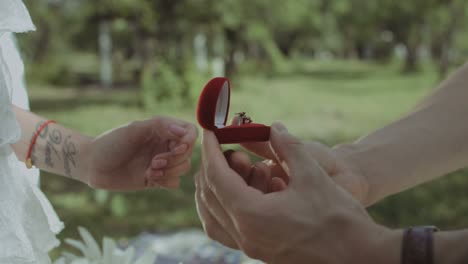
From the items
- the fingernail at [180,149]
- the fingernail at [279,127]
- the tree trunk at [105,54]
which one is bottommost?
the tree trunk at [105,54]

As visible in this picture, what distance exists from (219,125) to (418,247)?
0.43 metres

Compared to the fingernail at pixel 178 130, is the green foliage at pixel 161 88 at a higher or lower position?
lower

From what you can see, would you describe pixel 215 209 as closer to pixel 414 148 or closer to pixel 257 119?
pixel 414 148

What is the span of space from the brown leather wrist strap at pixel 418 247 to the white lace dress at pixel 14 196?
677mm

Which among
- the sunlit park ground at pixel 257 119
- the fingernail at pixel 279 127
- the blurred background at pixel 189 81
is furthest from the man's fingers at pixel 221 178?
the blurred background at pixel 189 81

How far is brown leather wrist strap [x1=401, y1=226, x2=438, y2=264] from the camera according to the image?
2.82 feet

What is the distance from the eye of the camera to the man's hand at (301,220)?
0.92 meters

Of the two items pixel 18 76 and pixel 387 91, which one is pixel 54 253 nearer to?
pixel 18 76

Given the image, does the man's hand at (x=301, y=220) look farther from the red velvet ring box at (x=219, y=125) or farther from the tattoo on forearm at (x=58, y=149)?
the tattoo on forearm at (x=58, y=149)

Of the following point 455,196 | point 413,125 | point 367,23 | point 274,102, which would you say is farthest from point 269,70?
point 413,125

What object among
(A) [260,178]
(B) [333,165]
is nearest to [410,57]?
(B) [333,165]

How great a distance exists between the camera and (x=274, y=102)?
41.1 ft

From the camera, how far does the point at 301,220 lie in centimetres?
92

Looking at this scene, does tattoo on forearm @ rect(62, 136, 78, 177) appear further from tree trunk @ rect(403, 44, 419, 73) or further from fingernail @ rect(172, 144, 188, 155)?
tree trunk @ rect(403, 44, 419, 73)
